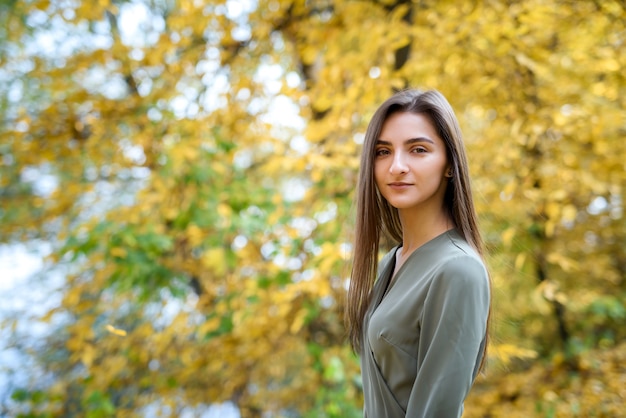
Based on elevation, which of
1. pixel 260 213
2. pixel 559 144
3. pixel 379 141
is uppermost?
pixel 379 141

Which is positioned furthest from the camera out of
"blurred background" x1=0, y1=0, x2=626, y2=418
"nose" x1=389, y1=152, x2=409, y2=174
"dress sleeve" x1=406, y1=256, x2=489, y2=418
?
"blurred background" x1=0, y1=0, x2=626, y2=418

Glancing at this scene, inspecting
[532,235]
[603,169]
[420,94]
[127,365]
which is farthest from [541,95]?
[127,365]

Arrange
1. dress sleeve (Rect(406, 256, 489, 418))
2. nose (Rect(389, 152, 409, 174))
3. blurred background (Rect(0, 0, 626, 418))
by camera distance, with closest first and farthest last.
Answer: dress sleeve (Rect(406, 256, 489, 418)) < nose (Rect(389, 152, 409, 174)) < blurred background (Rect(0, 0, 626, 418))

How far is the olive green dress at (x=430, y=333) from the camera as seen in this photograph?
3.10ft

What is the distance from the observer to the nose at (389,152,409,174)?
1109mm

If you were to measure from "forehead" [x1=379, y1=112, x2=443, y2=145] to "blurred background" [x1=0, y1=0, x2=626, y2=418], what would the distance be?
84 cm

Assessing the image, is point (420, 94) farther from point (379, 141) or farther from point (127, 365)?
point (127, 365)

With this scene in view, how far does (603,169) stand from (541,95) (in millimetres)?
498

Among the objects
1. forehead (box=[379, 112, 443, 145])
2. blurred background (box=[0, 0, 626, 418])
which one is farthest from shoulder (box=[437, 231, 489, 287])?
blurred background (box=[0, 0, 626, 418])

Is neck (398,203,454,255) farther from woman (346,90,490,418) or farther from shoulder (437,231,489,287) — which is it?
shoulder (437,231,489,287)

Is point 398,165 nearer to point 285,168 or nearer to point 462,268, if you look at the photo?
point 462,268

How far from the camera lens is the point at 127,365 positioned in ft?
12.0

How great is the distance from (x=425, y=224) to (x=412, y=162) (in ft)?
0.47

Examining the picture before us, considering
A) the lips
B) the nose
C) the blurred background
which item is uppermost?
the nose
